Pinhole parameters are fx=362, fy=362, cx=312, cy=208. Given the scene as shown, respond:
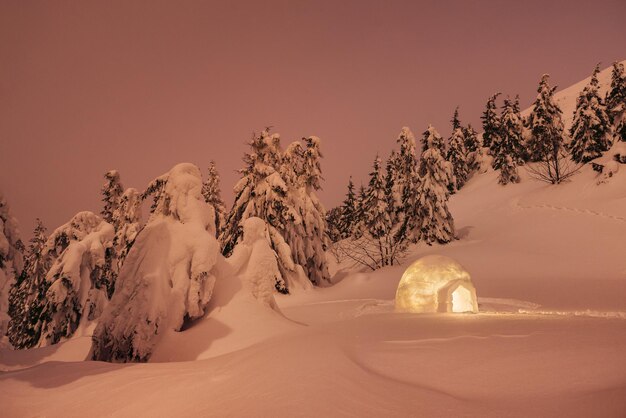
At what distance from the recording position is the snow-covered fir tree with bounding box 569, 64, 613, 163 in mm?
32156

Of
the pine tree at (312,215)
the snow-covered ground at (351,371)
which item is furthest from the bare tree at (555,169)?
the snow-covered ground at (351,371)

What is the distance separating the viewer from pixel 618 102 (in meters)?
32.1

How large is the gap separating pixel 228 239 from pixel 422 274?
1437 centimetres

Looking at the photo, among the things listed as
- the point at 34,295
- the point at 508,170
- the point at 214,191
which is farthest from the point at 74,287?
the point at 508,170

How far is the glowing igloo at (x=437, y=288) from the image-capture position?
376 inches

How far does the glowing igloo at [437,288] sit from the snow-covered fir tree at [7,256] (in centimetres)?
1381

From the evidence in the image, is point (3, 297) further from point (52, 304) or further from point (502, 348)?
point (502, 348)

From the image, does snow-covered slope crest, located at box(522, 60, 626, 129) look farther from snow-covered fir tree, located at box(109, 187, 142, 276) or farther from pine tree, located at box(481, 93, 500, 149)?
snow-covered fir tree, located at box(109, 187, 142, 276)

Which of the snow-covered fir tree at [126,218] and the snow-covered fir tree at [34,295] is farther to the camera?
the snow-covered fir tree at [126,218]

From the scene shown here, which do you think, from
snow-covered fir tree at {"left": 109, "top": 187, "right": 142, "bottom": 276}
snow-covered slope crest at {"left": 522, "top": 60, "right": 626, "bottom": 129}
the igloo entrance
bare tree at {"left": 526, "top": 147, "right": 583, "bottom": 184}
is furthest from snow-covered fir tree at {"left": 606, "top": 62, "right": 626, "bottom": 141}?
snow-covered slope crest at {"left": 522, "top": 60, "right": 626, "bottom": 129}

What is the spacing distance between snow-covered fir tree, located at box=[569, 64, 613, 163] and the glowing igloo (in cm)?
3109

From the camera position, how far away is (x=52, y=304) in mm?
15016

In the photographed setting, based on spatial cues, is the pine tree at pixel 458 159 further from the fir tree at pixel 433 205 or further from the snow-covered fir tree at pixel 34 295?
the snow-covered fir tree at pixel 34 295

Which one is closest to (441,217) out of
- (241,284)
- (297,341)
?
(241,284)
